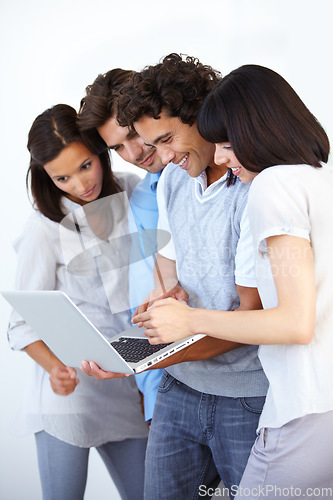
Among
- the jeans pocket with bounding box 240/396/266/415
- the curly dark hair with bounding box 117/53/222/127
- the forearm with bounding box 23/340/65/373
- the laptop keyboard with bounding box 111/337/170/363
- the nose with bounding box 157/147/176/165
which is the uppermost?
the curly dark hair with bounding box 117/53/222/127

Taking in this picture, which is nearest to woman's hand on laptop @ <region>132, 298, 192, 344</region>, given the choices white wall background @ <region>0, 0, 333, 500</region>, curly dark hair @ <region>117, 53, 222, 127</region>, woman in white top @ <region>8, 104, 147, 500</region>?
woman in white top @ <region>8, 104, 147, 500</region>

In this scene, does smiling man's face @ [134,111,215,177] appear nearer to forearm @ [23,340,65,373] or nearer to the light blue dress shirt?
the light blue dress shirt

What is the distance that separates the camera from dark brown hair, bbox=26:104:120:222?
147cm

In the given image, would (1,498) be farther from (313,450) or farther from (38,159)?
(313,450)

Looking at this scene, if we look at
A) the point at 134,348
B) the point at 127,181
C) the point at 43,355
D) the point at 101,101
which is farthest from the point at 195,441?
the point at 101,101

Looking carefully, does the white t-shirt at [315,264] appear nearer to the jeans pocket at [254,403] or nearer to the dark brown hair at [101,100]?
the jeans pocket at [254,403]

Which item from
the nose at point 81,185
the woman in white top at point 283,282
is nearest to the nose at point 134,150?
the nose at point 81,185

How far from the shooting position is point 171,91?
4.03ft

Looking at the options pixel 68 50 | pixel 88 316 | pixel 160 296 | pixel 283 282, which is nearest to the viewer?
pixel 283 282

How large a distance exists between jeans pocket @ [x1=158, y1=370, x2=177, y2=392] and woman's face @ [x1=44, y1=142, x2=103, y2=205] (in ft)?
1.61

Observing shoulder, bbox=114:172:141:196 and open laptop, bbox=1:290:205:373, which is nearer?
open laptop, bbox=1:290:205:373

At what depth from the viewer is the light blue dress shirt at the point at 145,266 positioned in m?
1.36

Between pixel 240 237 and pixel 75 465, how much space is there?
0.86m

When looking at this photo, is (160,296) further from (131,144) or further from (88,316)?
(131,144)
